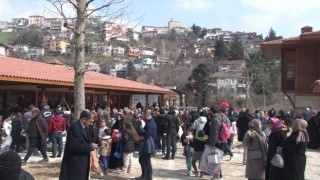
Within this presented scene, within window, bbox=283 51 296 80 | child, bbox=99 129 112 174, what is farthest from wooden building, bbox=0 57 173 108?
window, bbox=283 51 296 80

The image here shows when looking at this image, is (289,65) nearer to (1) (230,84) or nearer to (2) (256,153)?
(2) (256,153)

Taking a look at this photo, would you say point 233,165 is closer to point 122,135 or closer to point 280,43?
point 122,135

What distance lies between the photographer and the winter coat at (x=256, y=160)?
830 cm

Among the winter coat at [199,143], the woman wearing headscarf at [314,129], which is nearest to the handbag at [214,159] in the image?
the winter coat at [199,143]

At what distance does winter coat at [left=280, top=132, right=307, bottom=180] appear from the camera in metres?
7.36

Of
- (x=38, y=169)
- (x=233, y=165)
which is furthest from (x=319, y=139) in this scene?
(x=38, y=169)

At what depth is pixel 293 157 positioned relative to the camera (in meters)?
7.40

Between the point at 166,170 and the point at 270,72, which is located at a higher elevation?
the point at 270,72

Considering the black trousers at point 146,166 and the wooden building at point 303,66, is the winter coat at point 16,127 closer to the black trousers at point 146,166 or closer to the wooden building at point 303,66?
the black trousers at point 146,166

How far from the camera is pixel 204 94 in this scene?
59031 mm

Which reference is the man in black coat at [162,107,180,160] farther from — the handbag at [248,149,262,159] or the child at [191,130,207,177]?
the handbag at [248,149,262,159]

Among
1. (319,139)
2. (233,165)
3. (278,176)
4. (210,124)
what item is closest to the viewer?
(278,176)

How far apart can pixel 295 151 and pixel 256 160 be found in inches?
44.0

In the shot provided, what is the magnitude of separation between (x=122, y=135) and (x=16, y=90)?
41.2 feet
